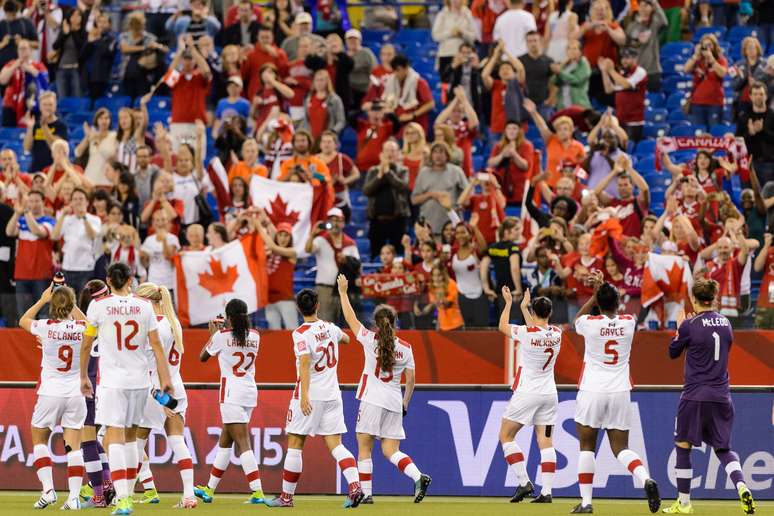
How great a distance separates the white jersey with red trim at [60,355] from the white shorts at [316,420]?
6.80 ft

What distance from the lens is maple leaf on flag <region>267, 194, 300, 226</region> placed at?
21859mm

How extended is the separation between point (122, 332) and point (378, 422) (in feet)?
9.24

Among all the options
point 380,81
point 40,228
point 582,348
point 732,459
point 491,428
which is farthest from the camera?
point 380,81

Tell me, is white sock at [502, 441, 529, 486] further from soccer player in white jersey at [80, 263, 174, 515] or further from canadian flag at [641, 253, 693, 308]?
canadian flag at [641, 253, 693, 308]

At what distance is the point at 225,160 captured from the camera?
2362cm

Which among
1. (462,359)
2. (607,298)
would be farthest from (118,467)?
(462,359)

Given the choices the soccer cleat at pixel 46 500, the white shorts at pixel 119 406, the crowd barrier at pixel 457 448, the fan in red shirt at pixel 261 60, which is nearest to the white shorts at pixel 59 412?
the soccer cleat at pixel 46 500

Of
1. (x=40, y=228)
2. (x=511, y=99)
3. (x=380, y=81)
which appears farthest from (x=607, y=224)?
(x=40, y=228)

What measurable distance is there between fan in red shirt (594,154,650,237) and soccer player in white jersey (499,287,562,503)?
539 cm

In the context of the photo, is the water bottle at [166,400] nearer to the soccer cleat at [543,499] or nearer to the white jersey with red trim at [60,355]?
the white jersey with red trim at [60,355]

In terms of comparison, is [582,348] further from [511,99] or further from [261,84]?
[261,84]

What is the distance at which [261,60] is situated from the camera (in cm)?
2500

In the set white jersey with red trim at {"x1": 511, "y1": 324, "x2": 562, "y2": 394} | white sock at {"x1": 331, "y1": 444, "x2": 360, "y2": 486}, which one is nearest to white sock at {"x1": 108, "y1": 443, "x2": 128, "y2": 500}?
white sock at {"x1": 331, "y1": 444, "x2": 360, "y2": 486}

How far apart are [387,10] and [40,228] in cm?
1013
